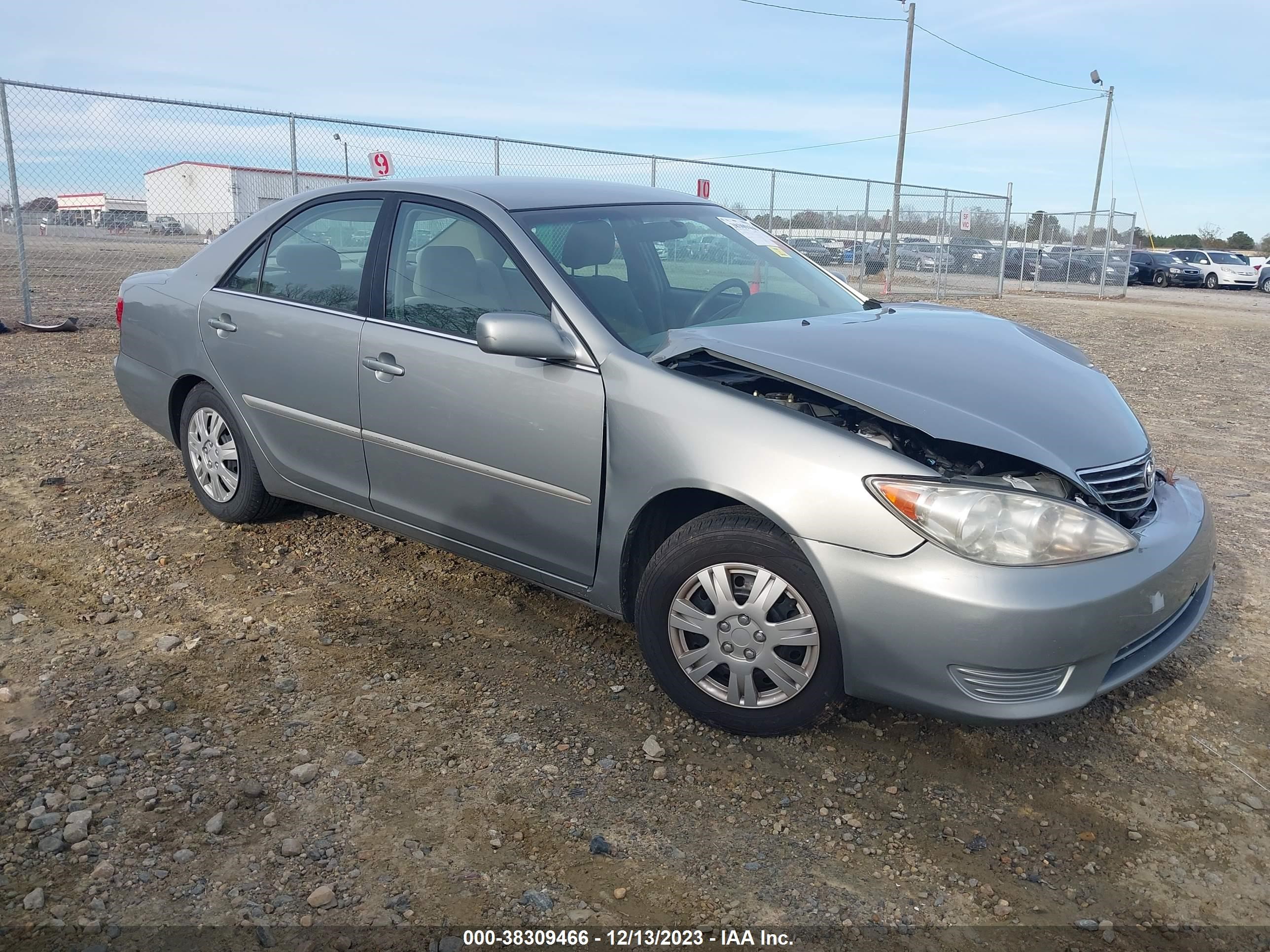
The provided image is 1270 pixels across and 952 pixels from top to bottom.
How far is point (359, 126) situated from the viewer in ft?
35.6

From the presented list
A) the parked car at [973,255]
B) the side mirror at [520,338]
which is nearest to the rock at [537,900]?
the side mirror at [520,338]

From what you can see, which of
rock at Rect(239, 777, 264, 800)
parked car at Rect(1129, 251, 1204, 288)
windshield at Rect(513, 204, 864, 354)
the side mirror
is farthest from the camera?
parked car at Rect(1129, 251, 1204, 288)

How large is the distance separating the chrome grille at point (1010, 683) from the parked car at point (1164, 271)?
36.1 meters

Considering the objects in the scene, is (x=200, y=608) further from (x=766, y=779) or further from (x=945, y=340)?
(x=945, y=340)

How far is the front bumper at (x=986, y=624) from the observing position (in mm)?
2516

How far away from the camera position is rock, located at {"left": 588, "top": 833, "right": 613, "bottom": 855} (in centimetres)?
→ 247

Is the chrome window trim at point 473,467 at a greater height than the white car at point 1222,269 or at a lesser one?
lesser

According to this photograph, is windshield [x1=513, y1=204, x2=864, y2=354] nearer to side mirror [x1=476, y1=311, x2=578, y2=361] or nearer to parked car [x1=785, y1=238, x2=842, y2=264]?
side mirror [x1=476, y1=311, x2=578, y2=361]

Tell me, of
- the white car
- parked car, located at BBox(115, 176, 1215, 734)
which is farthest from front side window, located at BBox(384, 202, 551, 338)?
the white car

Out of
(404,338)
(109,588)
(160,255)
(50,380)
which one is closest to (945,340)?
(404,338)

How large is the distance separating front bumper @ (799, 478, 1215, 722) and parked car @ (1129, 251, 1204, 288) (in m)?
35.9

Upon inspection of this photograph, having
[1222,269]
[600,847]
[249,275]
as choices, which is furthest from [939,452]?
[1222,269]

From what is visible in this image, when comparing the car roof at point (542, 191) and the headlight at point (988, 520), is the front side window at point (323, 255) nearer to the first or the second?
the car roof at point (542, 191)

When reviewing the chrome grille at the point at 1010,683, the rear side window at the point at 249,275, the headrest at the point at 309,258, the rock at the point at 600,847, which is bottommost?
the rock at the point at 600,847
